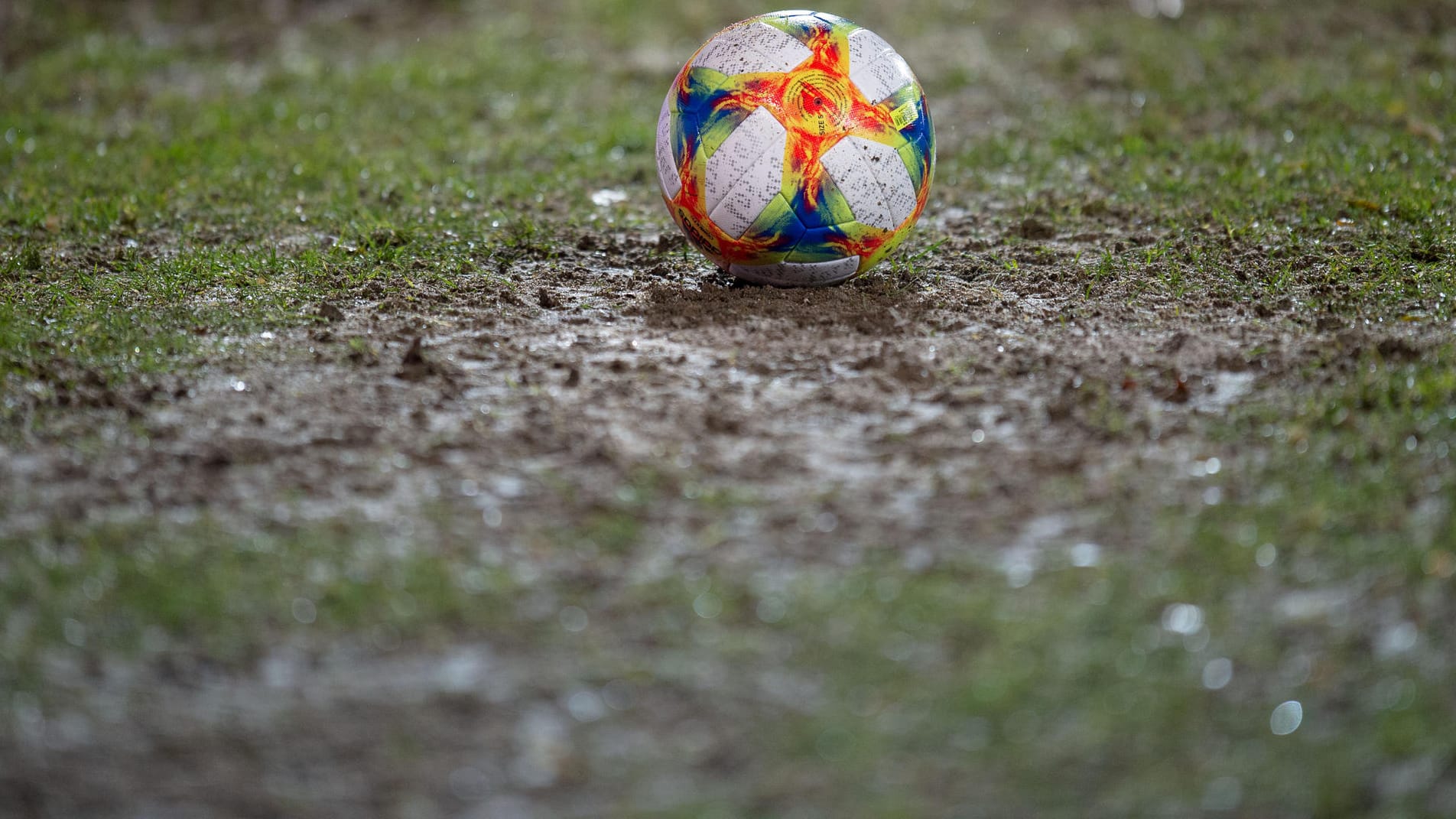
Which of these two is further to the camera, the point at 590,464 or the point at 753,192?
the point at 753,192

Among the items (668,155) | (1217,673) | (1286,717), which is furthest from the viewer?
(668,155)

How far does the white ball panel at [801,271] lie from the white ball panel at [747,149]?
308 mm

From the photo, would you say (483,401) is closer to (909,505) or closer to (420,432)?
(420,432)

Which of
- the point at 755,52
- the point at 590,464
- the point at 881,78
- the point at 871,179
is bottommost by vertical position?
the point at 590,464

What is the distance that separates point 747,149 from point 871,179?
410 mm

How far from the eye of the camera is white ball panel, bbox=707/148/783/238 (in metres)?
4.05

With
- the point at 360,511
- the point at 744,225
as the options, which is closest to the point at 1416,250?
the point at 744,225

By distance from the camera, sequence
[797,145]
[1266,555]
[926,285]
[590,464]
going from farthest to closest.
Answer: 1. [926,285]
2. [797,145]
3. [590,464]
4. [1266,555]

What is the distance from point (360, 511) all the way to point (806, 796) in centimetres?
138

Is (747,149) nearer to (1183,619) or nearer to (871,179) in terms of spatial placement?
(871,179)

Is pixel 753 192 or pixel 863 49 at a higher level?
pixel 863 49

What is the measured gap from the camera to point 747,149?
4062 mm

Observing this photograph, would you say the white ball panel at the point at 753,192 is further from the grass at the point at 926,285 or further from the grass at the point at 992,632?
the grass at the point at 992,632

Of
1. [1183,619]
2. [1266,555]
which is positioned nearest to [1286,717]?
[1183,619]
